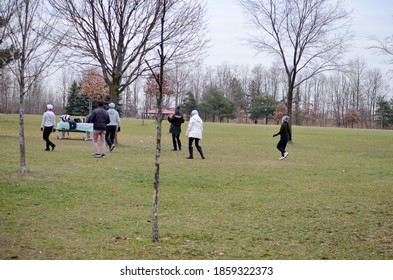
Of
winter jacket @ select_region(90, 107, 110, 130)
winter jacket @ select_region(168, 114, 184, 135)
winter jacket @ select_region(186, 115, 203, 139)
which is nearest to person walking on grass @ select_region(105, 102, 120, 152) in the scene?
winter jacket @ select_region(168, 114, 184, 135)

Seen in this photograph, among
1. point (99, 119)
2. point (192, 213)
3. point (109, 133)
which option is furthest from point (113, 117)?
point (192, 213)

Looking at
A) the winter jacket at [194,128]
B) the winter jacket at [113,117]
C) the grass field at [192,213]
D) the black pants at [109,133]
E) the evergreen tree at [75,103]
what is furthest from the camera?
the evergreen tree at [75,103]

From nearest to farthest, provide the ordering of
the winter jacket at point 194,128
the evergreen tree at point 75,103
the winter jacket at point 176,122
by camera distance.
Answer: the winter jacket at point 194,128
the winter jacket at point 176,122
the evergreen tree at point 75,103

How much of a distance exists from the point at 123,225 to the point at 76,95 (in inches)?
3006

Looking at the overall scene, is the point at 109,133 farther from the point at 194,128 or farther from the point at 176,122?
the point at 194,128

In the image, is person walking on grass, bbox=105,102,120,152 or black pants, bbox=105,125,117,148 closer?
person walking on grass, bbox=105,102,120,152

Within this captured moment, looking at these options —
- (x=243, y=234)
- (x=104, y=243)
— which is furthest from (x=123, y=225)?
(x=243, y=234)

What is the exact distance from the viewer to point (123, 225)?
21.5 ft

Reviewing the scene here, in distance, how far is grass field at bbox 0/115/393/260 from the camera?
5.48m

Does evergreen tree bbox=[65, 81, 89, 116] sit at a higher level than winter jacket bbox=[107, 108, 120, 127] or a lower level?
higher

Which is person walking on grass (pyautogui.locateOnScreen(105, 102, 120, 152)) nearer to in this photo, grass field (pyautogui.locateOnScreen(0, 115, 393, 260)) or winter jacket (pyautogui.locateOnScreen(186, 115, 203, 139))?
winter jacket (pyautogui.locateOnScreen(186, 115, 203, 139))

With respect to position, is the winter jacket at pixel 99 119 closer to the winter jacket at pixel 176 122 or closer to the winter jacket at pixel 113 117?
the winter jacket at pixel 113 117

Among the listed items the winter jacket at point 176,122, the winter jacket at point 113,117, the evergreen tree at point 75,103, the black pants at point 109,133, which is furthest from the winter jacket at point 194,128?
the evergreen tree at point 75,103

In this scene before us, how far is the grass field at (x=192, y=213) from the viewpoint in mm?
5477
